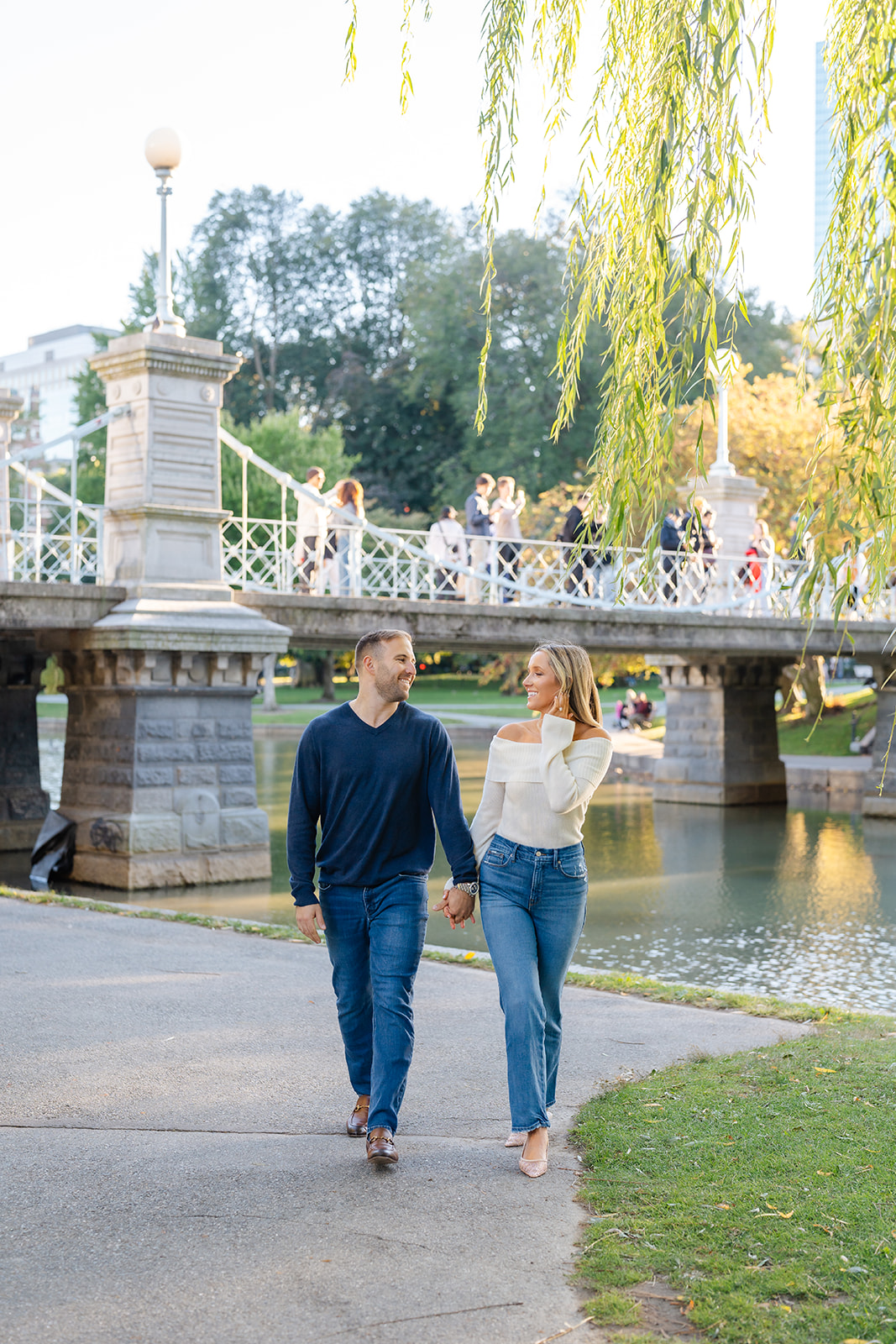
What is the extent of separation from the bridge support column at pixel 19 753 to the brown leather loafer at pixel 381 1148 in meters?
14.1

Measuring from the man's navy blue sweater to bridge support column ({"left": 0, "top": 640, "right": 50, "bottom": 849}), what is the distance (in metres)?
13.8

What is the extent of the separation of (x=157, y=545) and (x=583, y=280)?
365 inches

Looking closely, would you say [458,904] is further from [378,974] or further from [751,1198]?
[751,1198]

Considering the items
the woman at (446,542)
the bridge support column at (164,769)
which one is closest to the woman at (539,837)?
the bridge support column at (164,769)

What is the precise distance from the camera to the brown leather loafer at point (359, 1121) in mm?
4547

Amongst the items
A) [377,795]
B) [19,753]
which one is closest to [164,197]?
[19,753]

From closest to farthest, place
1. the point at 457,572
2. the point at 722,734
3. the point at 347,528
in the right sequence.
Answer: the point at 347,528 < the point at 457,572 < the point at 722,734

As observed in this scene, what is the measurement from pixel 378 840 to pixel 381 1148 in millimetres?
898

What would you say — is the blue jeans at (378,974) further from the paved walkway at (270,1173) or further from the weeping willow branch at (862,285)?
the weeping willow branch at (862,285)

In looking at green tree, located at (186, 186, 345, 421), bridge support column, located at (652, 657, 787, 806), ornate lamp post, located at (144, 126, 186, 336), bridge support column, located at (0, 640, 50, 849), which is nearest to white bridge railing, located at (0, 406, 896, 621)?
ornate lamp post, located at (144, 126, 186, 336)

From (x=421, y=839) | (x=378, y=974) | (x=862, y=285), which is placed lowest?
(x=378, y=974)

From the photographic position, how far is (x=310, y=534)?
17.0 metres

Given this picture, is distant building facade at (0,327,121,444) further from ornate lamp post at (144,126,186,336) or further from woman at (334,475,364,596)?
ornate lamp post at (144,126,186,336)

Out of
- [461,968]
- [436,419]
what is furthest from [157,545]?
[436,419]
